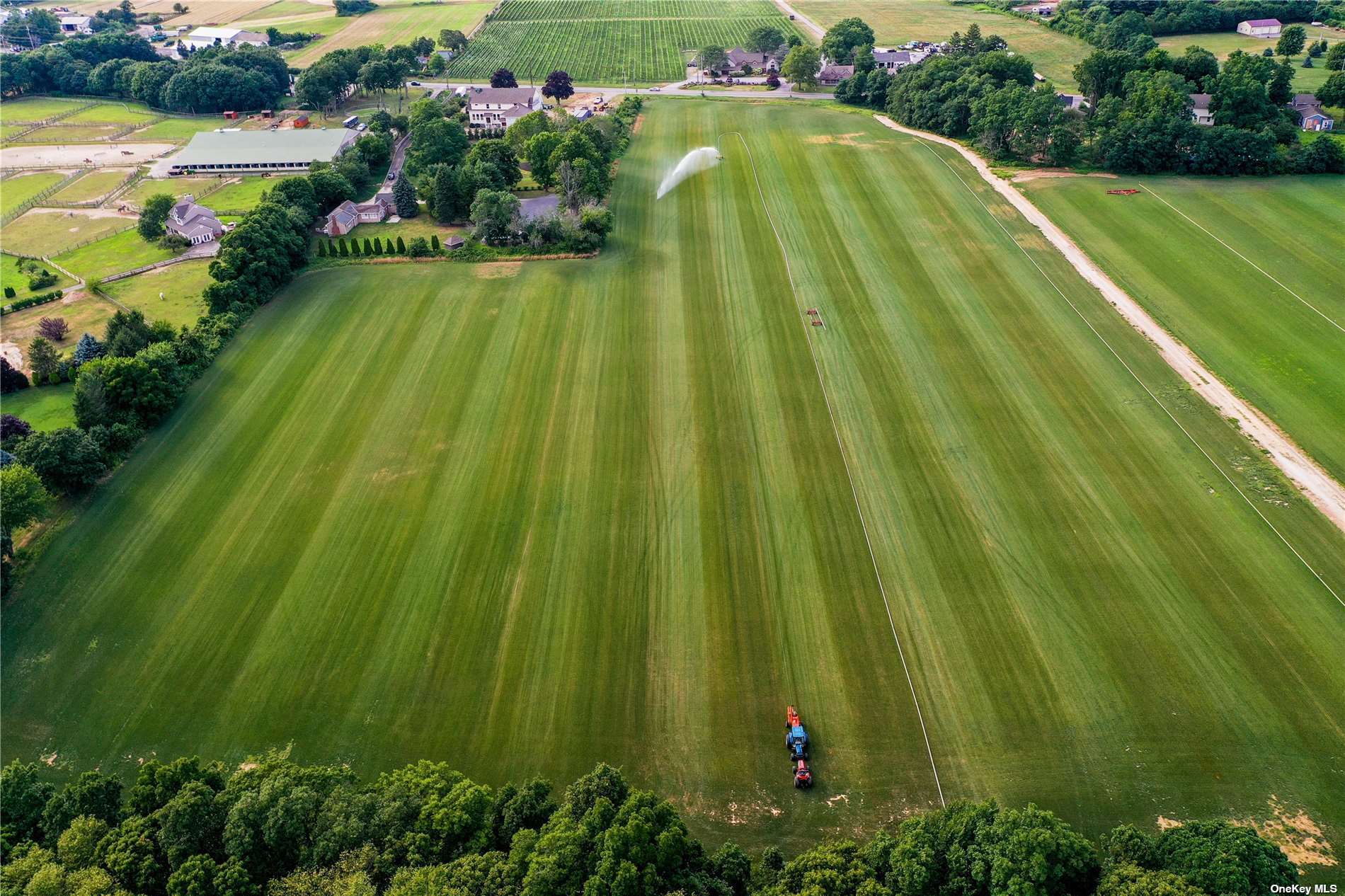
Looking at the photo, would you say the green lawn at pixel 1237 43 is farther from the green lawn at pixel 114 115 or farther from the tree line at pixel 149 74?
the green lawn at pixel 114 115

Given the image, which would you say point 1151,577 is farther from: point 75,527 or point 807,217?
point 75,527

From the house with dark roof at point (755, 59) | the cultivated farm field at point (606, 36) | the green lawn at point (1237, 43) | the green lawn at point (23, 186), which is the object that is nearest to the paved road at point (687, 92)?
the cultivated farm field at point (606, 36)

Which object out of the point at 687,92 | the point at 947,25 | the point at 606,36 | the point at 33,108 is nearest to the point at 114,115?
the point at 33,108

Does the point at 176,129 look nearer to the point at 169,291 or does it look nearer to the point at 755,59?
the point at 169,291

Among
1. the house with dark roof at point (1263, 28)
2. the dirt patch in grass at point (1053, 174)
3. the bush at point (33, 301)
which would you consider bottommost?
the bush at point (33, 301)

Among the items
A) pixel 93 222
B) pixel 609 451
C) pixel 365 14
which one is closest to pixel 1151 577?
pixel 609 451
